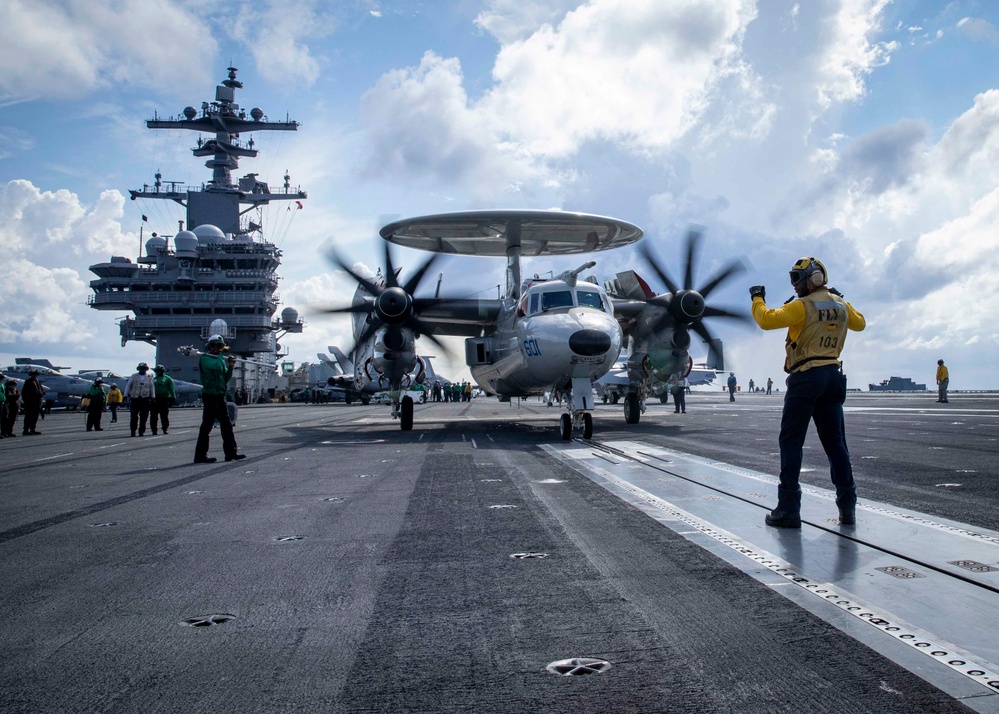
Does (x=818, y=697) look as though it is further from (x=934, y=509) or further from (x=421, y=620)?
(x=934, y=509)

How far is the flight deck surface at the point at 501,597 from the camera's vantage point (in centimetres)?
302

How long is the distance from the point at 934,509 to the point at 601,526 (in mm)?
3268

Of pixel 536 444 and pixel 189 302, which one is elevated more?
pixel 189 302

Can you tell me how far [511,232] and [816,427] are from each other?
65.5 ft

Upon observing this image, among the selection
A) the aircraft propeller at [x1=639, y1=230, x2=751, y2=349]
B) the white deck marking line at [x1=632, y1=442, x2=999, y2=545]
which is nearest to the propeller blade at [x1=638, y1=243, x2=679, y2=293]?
the aircraft propeller at [x1=639, y1=230, x2=751, y2=349]

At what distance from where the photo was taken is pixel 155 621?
158 inches

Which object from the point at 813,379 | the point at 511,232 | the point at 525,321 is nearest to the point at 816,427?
the point at 813,379

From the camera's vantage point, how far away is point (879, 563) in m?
4.89

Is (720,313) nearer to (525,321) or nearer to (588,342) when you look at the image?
(525,321)

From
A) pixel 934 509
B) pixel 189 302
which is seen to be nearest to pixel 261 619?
pixel 934 509

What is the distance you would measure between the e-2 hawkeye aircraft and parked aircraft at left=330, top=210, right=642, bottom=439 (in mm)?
34

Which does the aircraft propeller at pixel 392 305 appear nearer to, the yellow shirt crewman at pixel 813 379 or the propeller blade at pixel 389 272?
the propeller blade at pixel 389 272

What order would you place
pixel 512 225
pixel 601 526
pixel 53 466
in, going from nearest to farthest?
pixel 601 526 < pixel 53 466 < pixel 512 225

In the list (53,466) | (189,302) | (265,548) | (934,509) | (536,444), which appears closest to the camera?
(265,548)
